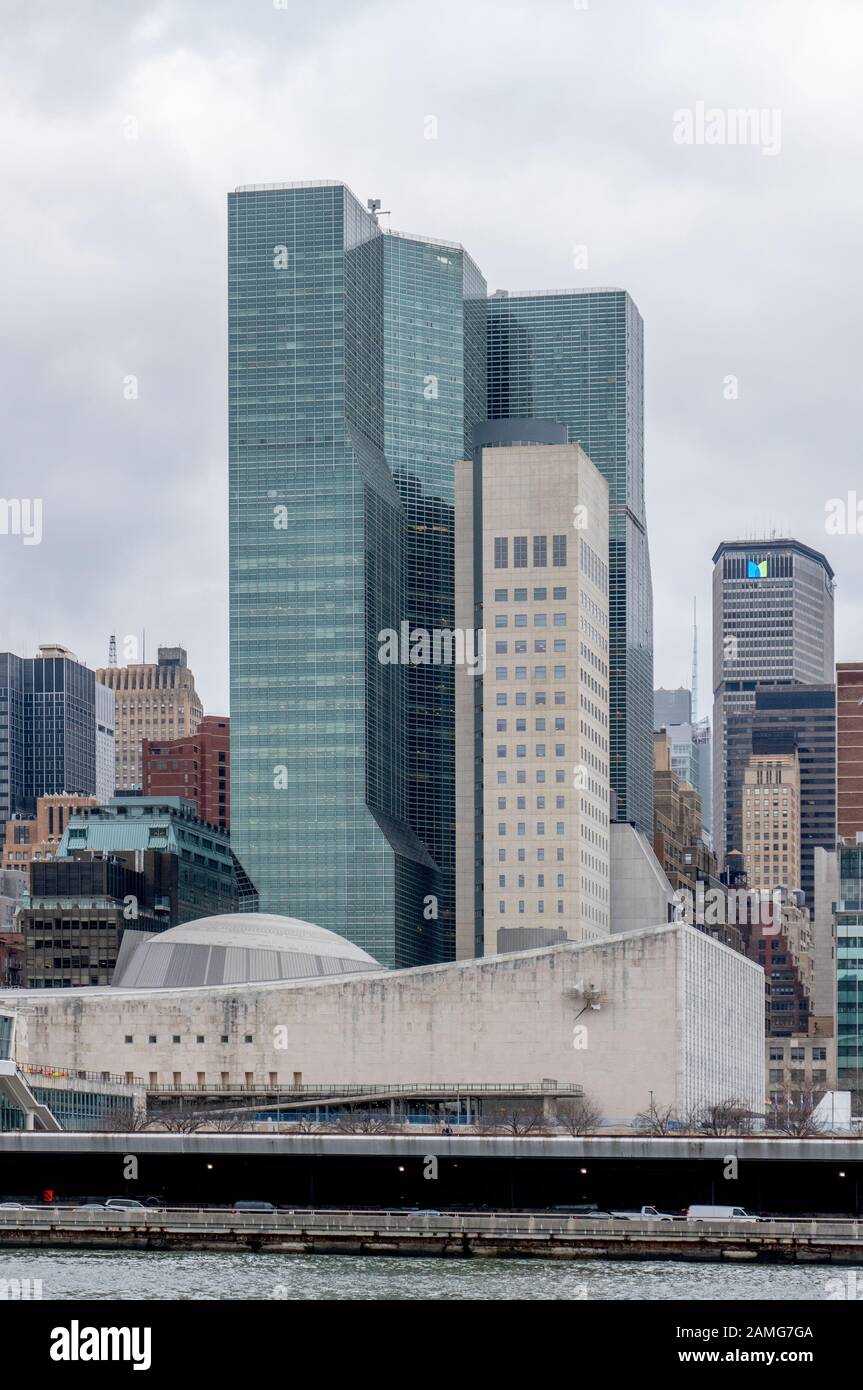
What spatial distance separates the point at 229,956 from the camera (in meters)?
160

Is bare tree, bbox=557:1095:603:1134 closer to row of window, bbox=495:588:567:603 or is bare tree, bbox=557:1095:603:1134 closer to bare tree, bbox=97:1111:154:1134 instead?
bare tree, bbox=97:1111:154:1134

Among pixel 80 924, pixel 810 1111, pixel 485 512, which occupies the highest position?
pixel 485 512

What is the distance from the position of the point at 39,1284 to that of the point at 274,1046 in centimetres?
9290

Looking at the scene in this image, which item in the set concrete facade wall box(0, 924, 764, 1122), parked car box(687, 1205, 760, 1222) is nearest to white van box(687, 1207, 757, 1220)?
parked car box(687, 1205, 760, 1222)

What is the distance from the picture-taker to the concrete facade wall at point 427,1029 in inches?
5669

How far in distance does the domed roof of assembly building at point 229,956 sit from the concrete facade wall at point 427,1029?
337 inches

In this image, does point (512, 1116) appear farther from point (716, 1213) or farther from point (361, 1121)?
point (716, 1213)

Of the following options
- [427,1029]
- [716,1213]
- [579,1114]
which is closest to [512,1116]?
[579,1114]

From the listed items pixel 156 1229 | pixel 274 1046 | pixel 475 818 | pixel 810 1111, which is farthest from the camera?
pixel 475 818

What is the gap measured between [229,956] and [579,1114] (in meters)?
32.7

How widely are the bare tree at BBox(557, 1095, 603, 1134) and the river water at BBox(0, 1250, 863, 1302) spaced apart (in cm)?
6142
